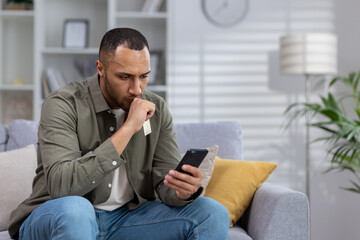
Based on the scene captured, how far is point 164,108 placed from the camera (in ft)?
6.07

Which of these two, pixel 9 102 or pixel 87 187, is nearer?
pixel 87 187

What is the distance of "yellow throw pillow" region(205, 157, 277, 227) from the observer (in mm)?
1980

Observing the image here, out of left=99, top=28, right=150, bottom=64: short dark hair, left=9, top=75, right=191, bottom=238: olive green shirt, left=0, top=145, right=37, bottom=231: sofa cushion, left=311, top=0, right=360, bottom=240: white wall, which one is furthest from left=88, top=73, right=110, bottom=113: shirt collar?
left=311, top=0, right=360, bottom=240: white wall

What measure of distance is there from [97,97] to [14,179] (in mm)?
595

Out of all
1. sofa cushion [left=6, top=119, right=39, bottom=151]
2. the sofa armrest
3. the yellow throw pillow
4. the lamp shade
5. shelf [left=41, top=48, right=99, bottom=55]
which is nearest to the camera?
the sofa armrest

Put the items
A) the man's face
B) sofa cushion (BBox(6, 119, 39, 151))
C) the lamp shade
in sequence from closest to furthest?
the man's face, sofa cushion (BBox(6, 119, 39, 151)), the lamp shade

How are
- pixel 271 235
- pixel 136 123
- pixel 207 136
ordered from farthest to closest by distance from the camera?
pixel 207 136
pixel 271 235
pixel 136 123

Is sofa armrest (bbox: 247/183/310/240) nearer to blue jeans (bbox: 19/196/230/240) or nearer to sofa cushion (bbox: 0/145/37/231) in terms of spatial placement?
blue jeans (bbox: 19/196/230/240)

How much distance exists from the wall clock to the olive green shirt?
76.6 inches

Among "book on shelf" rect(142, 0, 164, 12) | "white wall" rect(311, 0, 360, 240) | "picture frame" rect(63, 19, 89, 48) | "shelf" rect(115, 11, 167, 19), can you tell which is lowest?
"white wall" rect(311, 0, 360, 240)

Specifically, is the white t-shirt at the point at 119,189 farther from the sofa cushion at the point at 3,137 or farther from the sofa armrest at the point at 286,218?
the sofa cushion at the point at 3,137

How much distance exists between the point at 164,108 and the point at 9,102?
7.29ft

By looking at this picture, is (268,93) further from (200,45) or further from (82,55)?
(82,55)

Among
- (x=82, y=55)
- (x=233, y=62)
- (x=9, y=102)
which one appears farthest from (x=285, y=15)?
(x=9, y=102)
